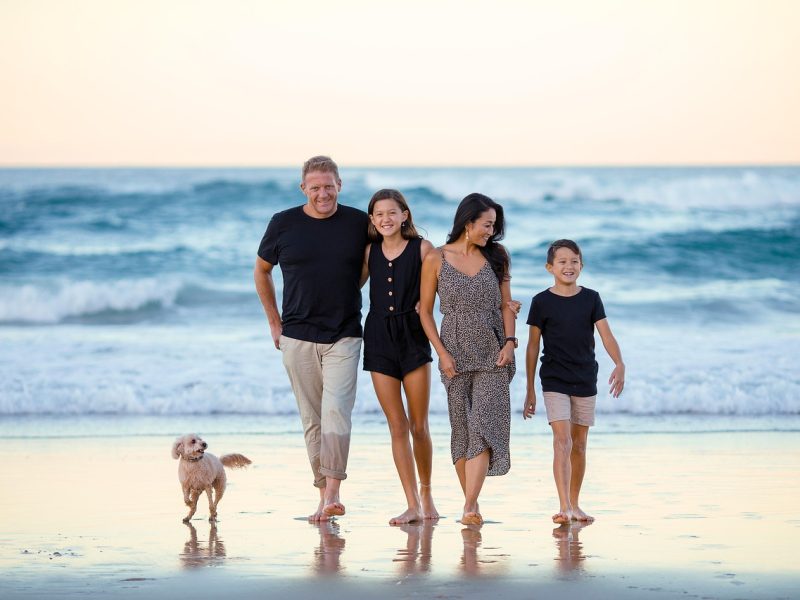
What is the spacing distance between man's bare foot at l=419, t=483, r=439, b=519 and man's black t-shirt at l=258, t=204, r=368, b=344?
0.89 metres

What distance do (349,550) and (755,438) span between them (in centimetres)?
470

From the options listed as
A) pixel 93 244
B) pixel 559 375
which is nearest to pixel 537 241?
pixel 93 244

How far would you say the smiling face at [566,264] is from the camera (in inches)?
231

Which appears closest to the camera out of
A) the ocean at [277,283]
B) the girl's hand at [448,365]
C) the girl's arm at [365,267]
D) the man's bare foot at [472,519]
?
the man's bare foot at [472,519]

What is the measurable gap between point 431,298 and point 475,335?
0.96 ft

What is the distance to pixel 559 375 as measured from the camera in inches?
231

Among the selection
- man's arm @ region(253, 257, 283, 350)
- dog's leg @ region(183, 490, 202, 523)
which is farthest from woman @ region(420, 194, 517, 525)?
dog's leg @ region(183, 490, 202, 523)

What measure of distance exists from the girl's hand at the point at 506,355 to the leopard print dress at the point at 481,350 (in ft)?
0.11

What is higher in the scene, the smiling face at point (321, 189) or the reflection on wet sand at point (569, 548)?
the smiling face at point (321, 189)

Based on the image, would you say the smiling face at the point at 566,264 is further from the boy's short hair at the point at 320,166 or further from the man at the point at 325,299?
the boy's short hair at the point at 320,166

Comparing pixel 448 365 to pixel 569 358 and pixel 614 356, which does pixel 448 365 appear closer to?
pixel 569 358

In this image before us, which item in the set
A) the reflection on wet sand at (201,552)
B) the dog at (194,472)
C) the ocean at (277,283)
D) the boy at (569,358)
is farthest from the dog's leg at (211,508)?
the ocean at (277,283)

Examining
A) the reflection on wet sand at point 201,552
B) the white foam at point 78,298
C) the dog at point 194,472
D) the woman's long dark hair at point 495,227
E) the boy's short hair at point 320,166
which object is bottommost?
the reflection on wet sand at point 201,552

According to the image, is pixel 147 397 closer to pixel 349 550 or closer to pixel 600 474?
pixel 600 474
